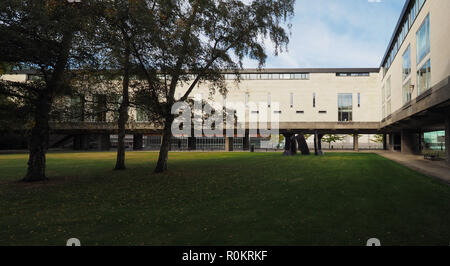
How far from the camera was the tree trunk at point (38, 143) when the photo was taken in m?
11.9

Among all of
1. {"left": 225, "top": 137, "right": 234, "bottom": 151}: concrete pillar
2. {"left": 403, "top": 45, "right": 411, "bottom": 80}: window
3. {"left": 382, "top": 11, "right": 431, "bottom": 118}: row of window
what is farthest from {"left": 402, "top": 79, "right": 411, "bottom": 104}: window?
{"left": 225, "top": 137, "right": 234, "bottom": 151}: concrete pillar

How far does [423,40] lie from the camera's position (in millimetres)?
24438

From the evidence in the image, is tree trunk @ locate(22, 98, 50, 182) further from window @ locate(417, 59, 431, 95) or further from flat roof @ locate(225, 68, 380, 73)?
flat roof @ locate(225, 68, 380, 73)

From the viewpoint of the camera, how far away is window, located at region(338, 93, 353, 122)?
2361 inches

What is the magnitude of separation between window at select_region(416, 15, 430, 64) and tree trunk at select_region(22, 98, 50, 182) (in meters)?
31.8

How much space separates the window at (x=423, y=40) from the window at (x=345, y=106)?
34948 mm

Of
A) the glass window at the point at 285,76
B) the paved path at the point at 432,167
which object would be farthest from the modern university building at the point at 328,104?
the paved path at the point at 432,167

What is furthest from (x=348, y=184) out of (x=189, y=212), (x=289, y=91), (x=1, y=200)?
(x=289, y=91)

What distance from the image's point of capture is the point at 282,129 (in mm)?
48031

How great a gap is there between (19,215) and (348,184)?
11954 millimetres

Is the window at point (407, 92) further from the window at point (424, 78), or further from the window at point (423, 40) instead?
Result: the window at point (423, 40)

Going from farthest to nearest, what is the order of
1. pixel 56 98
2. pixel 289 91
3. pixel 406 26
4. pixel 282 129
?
1. pixel 289 91
2. pixel 282 129
3. pixel 406 26
4. pixel 56 98

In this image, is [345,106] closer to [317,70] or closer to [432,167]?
[317,70]
